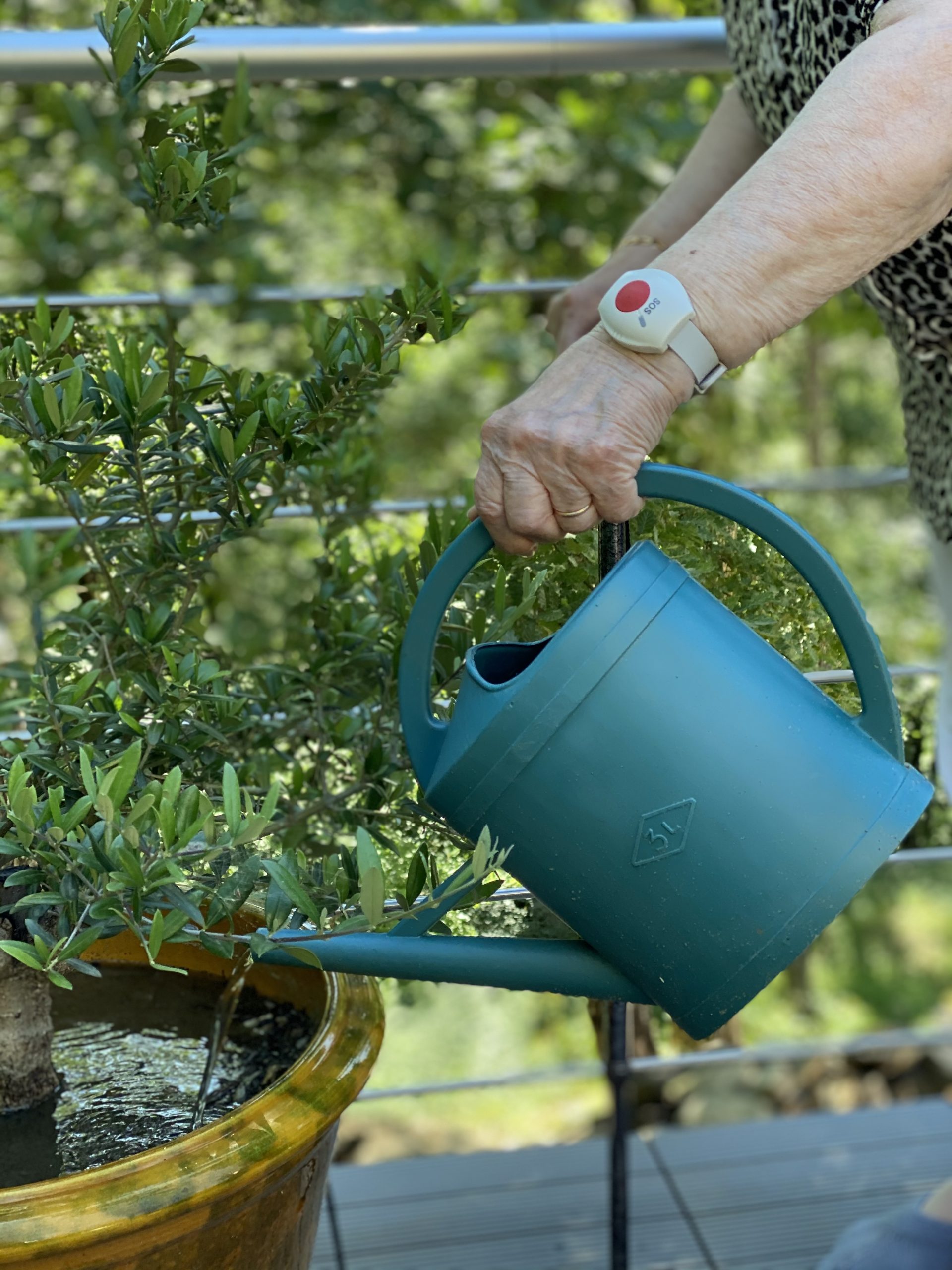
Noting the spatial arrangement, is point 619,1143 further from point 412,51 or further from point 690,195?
point 412,51

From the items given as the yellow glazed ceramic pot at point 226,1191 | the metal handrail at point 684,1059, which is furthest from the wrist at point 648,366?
the metal handrail at point 684,1059

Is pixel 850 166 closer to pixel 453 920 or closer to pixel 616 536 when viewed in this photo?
pixel 616 536

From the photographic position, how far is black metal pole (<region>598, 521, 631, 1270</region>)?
1.55 meters

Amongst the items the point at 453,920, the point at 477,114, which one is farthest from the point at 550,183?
the point at 453,920

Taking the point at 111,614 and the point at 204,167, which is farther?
the point at 111,614

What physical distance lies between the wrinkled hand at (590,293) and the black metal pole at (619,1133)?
786 millimetres

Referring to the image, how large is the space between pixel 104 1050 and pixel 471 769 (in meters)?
0.52

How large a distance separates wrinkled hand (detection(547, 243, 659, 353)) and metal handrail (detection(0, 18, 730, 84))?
42cm

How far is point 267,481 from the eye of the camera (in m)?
1.15

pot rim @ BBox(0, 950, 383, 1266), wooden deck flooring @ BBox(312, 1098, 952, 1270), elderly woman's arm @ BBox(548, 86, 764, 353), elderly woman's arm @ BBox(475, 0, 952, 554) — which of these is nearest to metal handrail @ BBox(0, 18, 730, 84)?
elderly woman's arm @ BBox(548, 86, 764, 353)

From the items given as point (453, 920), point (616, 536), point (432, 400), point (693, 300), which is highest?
point (693, 300)

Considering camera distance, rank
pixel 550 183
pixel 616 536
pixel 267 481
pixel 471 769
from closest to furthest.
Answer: pixel 471 769 → pixel 616 536 → pixel 267 481 → pixel 550 183

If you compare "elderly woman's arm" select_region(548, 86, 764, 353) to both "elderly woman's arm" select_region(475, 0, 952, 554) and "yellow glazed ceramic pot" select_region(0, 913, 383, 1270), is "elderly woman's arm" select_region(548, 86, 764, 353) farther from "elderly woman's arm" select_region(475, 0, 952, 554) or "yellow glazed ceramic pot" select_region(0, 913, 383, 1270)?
"yellow glazed ceramic pot" select_region(0, 913, 383, 1270)

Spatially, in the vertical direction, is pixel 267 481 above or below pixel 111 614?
above
